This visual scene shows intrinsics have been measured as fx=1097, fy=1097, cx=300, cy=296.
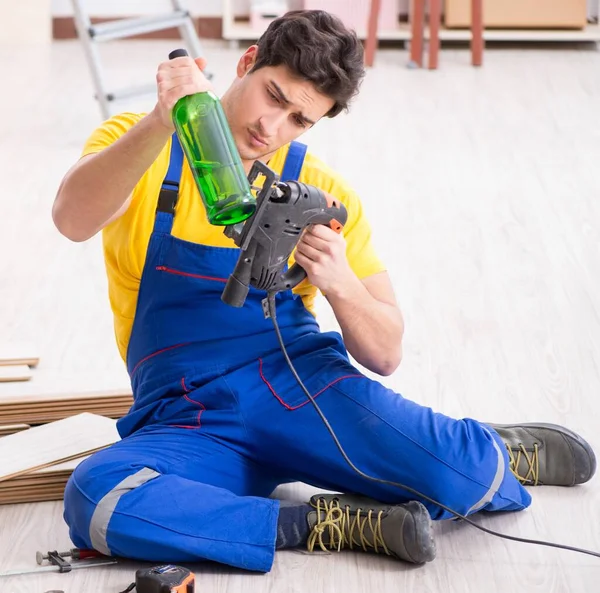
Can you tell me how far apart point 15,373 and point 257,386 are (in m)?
0.82

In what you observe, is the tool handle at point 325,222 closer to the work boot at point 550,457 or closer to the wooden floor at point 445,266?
the wooden floor at point 445,266

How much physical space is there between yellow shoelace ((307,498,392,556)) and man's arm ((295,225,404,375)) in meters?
0.29

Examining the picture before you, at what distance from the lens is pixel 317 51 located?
1.85 metres

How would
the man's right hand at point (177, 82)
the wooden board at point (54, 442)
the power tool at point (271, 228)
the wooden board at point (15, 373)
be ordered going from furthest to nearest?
1. the wooden board at point (15, 373)
2. the wooden board at point (54, 442)
3. the power tool at point (271, 228)
4. the man's right hand at point (177, 82)

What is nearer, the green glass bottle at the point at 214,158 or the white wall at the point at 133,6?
the green glass bottle at the point at 214,158

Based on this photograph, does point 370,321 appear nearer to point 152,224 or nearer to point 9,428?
point 152,224

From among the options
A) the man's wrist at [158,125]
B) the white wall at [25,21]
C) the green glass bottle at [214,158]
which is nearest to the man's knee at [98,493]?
the green glass bottle at [214,158]

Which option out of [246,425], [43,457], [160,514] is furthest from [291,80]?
[43,457]

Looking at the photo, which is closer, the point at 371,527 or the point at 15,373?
the point at 371,527

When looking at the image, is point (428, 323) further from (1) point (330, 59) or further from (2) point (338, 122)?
(2) point (338, 122)

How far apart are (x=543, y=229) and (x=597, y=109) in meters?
1.76

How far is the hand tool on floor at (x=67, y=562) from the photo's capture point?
6.02ft

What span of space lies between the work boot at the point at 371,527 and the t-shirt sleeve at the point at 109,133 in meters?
0.72

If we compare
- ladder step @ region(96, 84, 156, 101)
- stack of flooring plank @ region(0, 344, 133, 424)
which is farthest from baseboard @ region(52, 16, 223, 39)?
stack of flooring plank @ region(0, 344, 133, 424)
